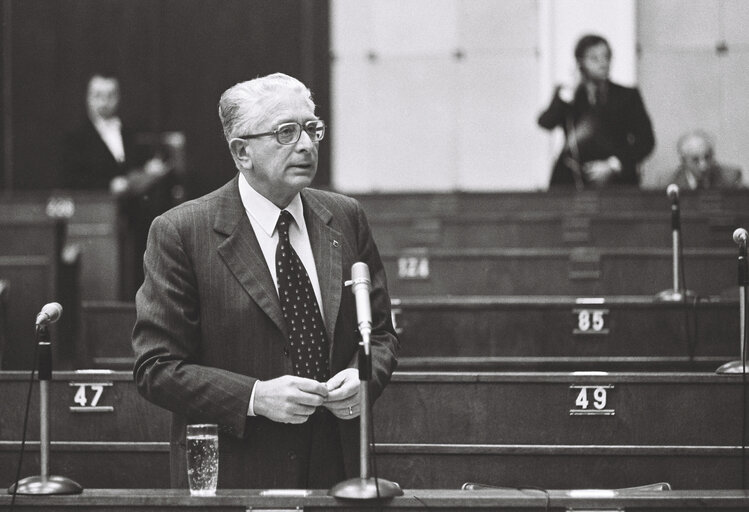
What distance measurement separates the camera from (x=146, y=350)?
236 centimetres

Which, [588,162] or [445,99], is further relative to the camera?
[445,99]

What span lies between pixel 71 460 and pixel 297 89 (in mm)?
1670

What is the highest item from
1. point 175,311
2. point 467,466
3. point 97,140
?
point 97,140

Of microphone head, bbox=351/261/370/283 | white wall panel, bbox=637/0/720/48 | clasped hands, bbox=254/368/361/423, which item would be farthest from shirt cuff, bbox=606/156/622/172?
microphone head, bbox=351/261/370/283

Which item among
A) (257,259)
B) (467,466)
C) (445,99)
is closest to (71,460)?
(467,466)

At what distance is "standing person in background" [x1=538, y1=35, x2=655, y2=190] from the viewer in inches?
254

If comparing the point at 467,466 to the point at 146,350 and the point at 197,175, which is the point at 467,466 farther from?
the point at 197,175

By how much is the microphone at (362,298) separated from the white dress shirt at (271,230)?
298 mm

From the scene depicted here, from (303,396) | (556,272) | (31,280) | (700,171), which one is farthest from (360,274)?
(700,171)

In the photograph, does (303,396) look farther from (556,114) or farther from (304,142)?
(556,114)

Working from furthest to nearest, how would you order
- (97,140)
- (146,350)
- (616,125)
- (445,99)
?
1. (445,99)
2. (97,140)
3. (616,125)
4. (146,350)

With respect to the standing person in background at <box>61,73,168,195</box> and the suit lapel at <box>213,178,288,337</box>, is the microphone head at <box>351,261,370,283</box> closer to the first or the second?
the suit lapel at <box>213,178,288,337</box>

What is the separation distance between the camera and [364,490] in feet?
6.95

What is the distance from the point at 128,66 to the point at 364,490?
695 centimetres
